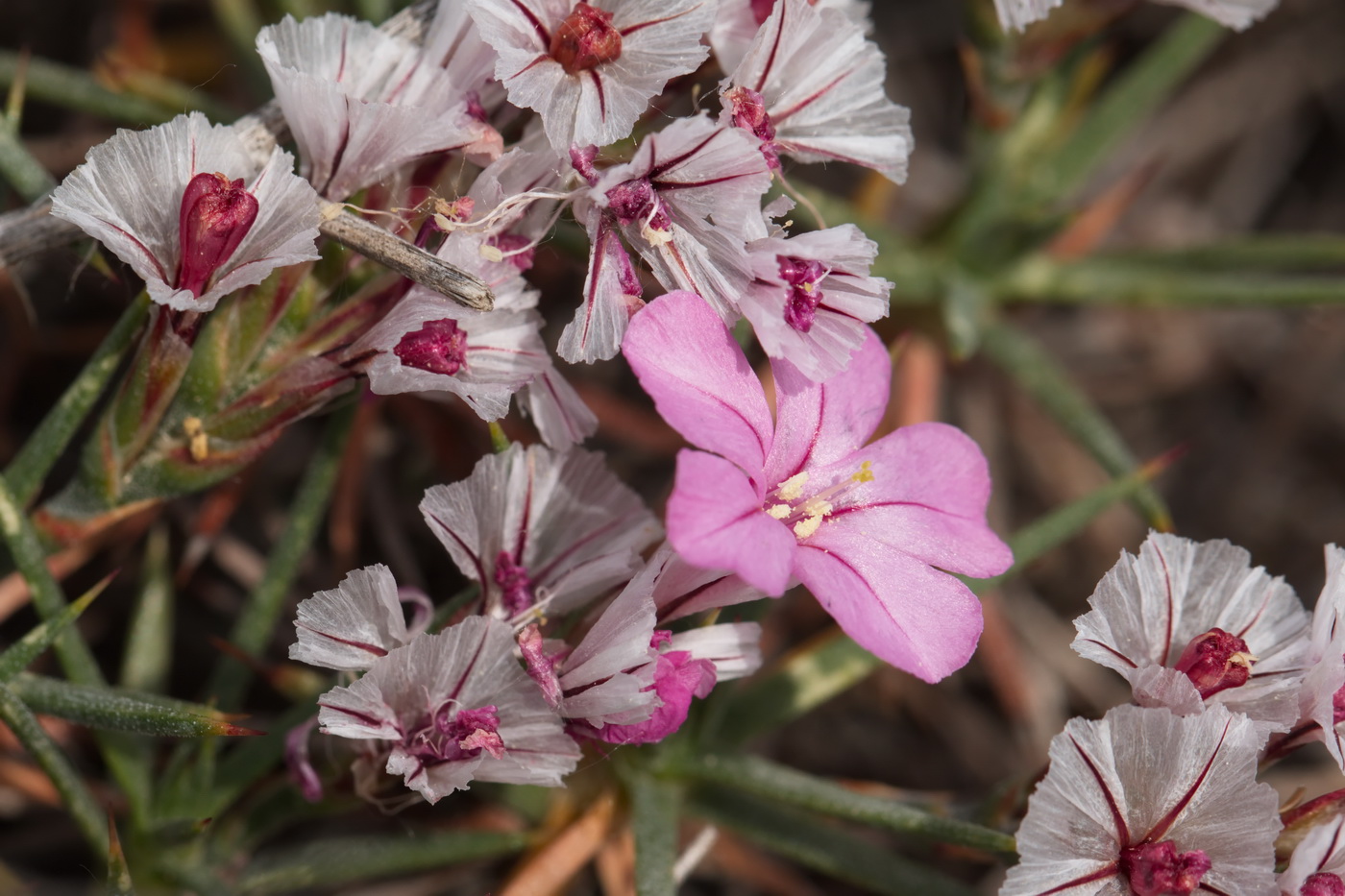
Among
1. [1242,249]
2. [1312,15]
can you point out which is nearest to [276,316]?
[1242,249]

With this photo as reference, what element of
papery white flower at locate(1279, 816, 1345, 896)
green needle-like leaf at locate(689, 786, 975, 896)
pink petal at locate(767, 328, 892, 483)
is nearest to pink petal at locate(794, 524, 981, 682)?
pink petal at locate(767, 328, 892, 483)

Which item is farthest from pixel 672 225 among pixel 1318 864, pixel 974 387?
pixel 974 387

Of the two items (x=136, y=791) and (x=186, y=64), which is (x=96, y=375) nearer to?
(x=136, y=791)

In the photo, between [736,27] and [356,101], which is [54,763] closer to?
[356,101]

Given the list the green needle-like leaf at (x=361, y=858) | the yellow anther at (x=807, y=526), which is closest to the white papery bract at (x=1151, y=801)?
the yellow anther at (x=807, y=526)

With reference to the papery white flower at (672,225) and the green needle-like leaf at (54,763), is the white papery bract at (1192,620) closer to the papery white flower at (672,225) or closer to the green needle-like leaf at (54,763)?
the papery white flower at (672,225)

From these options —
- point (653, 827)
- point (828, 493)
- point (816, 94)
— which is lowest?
point (653, 827)


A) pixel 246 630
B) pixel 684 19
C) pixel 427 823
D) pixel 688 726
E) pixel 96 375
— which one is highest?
pixel 684 19
